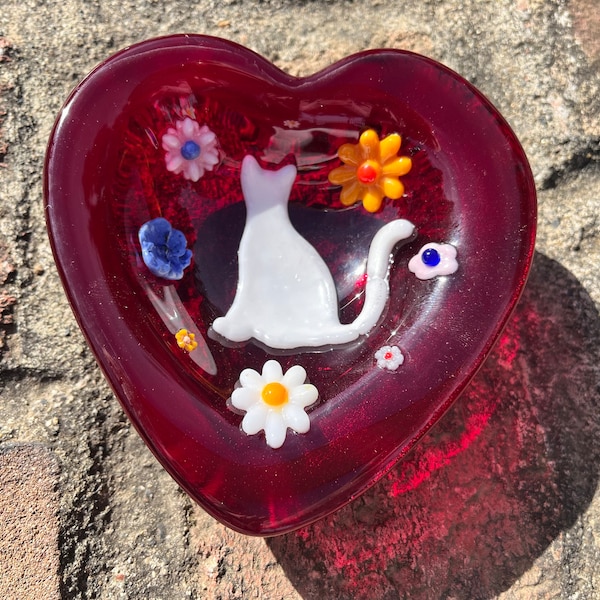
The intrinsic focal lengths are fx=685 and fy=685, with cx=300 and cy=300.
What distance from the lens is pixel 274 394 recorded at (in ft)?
2.86

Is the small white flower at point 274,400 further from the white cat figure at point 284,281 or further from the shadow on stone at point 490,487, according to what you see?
the shadow on stone at point 490,487

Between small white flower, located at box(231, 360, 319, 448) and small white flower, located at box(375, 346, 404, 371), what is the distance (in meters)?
0.09

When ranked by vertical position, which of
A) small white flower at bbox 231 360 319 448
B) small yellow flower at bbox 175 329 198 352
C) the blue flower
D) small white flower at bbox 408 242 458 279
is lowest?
small white flower at bbox 231 360 319 448

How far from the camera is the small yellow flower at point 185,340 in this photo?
35.7 inches

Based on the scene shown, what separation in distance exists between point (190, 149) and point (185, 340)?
275 mm

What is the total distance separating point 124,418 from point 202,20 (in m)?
0.69

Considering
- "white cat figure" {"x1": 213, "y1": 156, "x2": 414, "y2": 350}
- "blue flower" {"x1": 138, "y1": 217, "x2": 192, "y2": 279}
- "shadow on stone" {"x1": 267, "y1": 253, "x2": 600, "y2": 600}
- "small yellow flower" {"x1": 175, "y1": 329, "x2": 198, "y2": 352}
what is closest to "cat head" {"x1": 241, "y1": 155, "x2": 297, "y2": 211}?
"white cat figure" {"x1": 213, "y1": 156, "x2": 414, "y2": 350}

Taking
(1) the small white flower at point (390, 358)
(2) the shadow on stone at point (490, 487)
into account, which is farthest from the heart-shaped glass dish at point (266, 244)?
(2) the shadow on stone at point (490, 487)

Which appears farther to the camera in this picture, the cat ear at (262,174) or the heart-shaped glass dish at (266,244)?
the cat ear at (262,174)

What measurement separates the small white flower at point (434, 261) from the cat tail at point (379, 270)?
0.05m

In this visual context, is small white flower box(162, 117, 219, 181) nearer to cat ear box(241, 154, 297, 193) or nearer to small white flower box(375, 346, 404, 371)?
cat ear box(241, 154, 297, 193)

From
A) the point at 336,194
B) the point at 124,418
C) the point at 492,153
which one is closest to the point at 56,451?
the point at 124,418

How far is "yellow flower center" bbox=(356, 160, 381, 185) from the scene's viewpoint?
3.21ft

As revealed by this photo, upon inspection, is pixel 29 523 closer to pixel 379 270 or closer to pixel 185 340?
pixel 185 340
